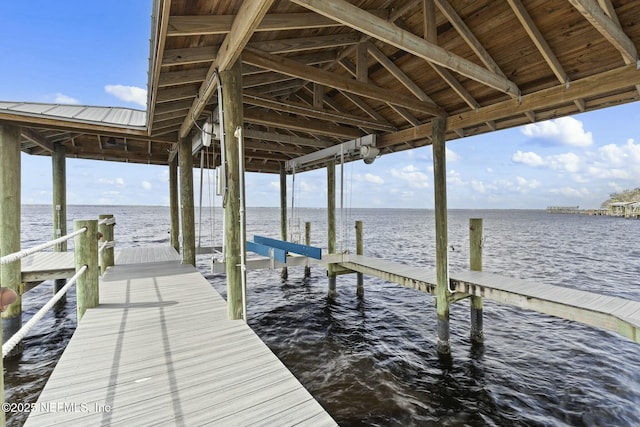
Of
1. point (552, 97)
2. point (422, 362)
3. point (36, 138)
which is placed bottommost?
point (422, 362)

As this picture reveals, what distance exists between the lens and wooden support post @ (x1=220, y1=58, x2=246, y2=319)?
3605 millimetres

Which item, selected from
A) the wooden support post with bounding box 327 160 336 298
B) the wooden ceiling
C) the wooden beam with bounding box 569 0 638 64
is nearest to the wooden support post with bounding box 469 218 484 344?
the wooden ceiling

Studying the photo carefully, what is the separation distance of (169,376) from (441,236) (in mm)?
5191

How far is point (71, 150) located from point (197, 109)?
266 inches

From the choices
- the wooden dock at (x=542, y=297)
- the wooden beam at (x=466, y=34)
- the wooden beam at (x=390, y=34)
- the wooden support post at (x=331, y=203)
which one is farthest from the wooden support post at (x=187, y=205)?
the wooden beam at (x=466, y=34)

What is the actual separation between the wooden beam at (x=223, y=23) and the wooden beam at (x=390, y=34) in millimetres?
791

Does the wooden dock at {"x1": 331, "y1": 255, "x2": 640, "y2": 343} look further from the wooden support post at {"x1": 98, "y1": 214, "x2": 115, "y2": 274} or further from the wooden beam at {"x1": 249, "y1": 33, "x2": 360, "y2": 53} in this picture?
the wooden support post at {"x1": 98, "y1": 214, "x2": 115, "y2": 274}

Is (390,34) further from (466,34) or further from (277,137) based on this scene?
(277,137)

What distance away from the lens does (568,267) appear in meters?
15.2

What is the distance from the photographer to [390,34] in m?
3.12

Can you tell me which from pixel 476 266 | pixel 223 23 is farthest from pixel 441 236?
pixel 223 23

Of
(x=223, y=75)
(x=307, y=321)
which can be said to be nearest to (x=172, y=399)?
(x=223, y=75)

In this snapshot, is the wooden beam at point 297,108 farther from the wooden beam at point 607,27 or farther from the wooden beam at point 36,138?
the wooden beam at point 36,138

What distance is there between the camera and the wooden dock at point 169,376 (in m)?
1.99
